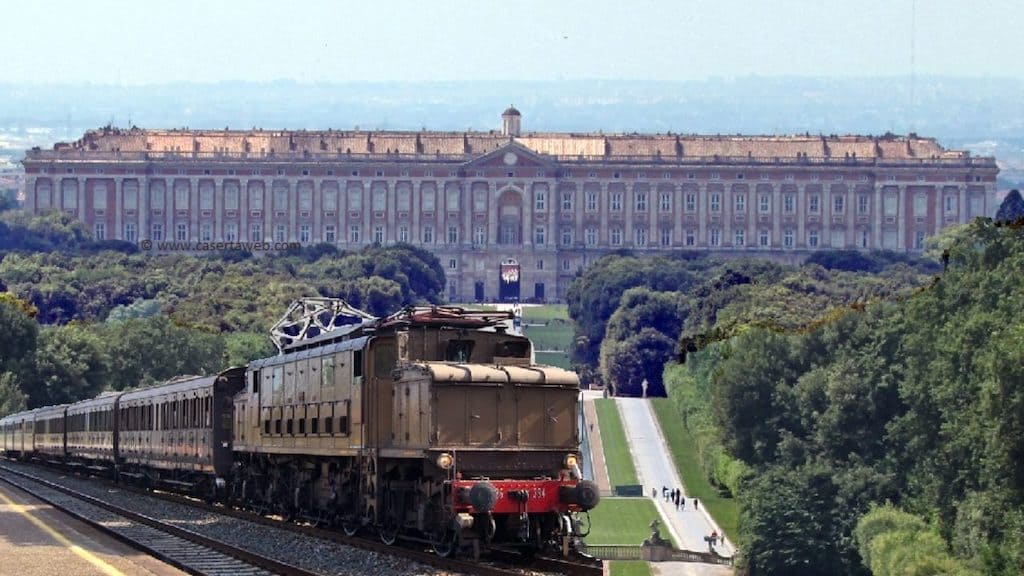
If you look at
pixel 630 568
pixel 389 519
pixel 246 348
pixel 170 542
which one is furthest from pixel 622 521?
pixel 389 519

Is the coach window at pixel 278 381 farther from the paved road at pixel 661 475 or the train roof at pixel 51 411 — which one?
the paved road at pixel 661 475

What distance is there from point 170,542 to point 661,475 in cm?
8693

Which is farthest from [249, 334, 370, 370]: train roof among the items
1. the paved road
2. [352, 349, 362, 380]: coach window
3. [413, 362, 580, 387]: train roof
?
the paved road

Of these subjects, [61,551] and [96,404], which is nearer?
[61,551]

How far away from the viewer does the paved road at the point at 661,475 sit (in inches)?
4005

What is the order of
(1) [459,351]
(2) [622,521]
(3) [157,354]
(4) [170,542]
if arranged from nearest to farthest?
(1) [459,351] < (4) [170,542] < (2) [622,521] < (3) [157,354]

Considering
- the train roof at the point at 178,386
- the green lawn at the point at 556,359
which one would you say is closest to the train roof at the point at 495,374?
the train roof at the point at 178,386

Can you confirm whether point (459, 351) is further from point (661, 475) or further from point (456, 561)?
point (661, 475)

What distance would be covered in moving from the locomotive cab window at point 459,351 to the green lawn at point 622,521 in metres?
54.6

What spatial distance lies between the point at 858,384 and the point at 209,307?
8362 cm

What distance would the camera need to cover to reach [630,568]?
3679 inches

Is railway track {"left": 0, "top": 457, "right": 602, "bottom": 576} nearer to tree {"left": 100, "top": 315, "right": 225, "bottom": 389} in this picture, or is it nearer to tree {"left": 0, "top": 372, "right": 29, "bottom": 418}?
tree {"left": 0, "top": 372, "right": 29, "bottom": 418}

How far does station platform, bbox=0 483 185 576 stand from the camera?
121 ft

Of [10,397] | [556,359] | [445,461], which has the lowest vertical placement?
[445,461]
